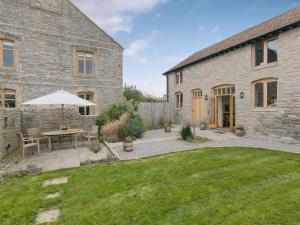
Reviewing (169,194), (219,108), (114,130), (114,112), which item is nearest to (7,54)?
(114,112)

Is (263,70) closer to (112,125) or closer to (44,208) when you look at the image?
(112,125)

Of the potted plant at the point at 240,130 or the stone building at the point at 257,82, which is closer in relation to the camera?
the stone building at the point at 257,82

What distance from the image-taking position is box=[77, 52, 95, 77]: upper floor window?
13.1m

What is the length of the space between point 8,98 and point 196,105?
1329cm

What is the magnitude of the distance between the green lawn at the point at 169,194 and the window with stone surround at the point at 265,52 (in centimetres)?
604

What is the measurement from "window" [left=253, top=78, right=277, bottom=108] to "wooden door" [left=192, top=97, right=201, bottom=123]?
4966mm

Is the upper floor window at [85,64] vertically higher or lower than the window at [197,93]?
higher

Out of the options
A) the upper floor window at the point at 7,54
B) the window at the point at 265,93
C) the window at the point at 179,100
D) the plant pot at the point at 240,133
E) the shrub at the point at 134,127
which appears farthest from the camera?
the window at the point at 179,100

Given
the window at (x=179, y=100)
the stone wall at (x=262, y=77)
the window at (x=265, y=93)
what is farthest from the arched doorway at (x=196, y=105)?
the window at (x=265, y=93)

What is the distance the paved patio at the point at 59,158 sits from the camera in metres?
5.68

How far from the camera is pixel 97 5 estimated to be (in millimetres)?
12773

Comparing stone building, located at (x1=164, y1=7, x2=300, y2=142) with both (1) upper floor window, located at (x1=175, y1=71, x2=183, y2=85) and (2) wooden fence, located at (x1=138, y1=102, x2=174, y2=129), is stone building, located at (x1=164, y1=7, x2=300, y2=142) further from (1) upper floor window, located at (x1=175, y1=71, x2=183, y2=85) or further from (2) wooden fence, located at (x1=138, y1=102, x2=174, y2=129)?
(2) wooden fence, located at (x1=138, y1=102, x2=174, y2=129)

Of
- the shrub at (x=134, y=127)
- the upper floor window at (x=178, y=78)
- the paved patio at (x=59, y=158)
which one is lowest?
the paved patio at (x=59, y=158)

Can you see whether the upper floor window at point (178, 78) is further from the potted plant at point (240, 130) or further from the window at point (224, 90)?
Result: the potted plant at point (240, 130)
